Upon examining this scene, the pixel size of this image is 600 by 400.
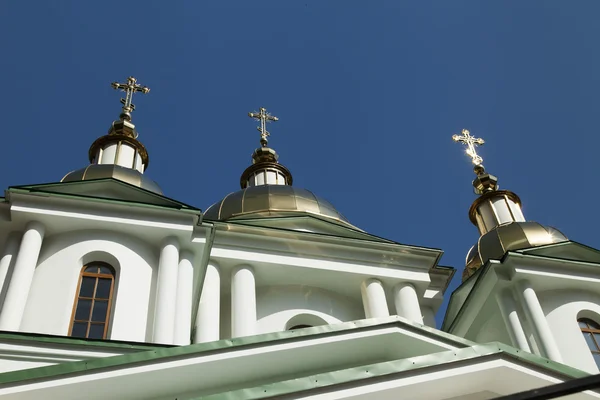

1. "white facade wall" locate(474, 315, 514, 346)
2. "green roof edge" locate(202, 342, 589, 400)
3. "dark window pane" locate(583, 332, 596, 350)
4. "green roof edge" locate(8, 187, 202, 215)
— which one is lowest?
"green roof edge" locate(202, 342, 589, 400)

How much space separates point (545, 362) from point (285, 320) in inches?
332

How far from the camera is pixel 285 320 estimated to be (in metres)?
14.8

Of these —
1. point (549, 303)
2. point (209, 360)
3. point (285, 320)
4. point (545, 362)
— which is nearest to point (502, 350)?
point (545, 362)

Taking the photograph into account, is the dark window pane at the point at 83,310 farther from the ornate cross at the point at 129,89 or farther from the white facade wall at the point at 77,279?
the ornate cross at the point at 129,89

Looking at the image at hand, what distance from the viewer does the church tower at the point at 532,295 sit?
1474cm

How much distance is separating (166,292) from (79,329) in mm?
1311

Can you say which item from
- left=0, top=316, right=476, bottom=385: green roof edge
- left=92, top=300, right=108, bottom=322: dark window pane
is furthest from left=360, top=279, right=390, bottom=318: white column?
left=0, top=316, right=476, bottom=385: green roof edge

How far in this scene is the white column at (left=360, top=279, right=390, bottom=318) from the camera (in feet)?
49.0

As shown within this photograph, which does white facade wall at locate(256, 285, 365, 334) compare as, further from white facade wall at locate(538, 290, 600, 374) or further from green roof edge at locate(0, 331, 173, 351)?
green roof edge at locate(0, 331, 173, 351)

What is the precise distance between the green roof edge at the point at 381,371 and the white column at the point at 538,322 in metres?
7.81

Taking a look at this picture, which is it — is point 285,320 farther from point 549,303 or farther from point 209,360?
point 209,360

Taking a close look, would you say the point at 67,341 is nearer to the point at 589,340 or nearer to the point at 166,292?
the point at 166,292

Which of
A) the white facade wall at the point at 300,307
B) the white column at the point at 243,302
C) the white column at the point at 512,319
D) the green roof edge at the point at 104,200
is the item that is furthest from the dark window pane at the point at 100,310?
the white column at the point at 512,319

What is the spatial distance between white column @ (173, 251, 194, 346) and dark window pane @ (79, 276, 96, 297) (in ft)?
4.11
